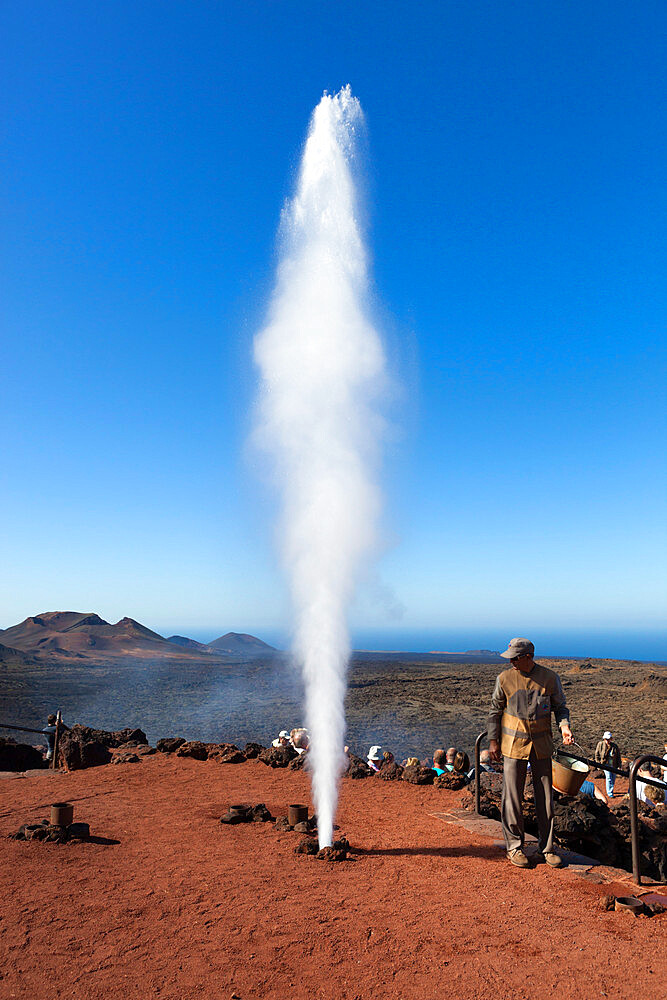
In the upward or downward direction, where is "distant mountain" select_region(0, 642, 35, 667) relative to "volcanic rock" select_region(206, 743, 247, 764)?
downward

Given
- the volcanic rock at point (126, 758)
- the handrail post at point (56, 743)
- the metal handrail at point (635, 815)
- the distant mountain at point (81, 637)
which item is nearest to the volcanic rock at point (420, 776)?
the metal handrail at point (635, 815)

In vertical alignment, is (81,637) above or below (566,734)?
below

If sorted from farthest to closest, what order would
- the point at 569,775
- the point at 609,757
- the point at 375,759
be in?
the point at 375,759, the point at 609,757, the point at 569,775

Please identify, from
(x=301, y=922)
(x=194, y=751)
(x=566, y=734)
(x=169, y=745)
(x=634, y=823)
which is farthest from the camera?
(x=169, y=745)

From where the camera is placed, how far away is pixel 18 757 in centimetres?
1327

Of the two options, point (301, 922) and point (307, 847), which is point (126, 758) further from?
point (301, 922)

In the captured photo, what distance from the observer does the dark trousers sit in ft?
18.3

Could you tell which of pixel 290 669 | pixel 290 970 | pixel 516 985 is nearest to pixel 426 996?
pixel 516 985

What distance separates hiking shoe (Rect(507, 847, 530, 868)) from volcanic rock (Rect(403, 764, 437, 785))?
3.78 metres

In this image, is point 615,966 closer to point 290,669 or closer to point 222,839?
point 222,839

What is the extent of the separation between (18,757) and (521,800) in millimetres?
11863

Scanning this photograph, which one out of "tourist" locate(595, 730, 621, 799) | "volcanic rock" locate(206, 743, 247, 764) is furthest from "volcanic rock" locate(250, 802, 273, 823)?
"tourist" locate(595, 730, 621, 799)

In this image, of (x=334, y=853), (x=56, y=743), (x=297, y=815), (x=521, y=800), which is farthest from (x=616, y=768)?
(x=56, y=743)

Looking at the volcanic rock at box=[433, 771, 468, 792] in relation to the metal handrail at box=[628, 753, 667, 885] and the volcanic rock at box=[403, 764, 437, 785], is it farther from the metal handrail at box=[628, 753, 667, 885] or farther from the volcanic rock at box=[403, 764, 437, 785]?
the metal handrail at box=[628, 753, 667, 885]
